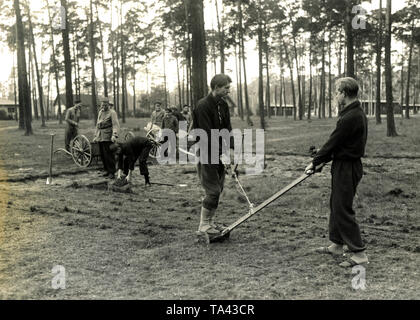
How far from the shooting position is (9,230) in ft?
20.4

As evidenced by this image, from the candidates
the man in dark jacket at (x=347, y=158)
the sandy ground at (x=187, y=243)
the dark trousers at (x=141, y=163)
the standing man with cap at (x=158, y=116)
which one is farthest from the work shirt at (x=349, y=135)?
the standing man with cap at (x=158, y=116)

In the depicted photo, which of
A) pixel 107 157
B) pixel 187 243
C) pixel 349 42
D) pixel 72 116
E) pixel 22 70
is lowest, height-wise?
pixel 187 243

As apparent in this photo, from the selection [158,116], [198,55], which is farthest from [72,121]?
[198,55]

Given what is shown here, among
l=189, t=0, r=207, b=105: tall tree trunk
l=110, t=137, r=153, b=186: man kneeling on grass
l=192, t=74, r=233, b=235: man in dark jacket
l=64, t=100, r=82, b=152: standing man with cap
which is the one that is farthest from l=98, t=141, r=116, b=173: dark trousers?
l=192, t=74, r=233, b=235: man in dark jacket

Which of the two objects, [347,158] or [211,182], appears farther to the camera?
[211,182]

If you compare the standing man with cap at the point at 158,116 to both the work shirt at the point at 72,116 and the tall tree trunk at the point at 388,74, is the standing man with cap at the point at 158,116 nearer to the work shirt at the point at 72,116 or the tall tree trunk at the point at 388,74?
the work shirt at the point at 72,116

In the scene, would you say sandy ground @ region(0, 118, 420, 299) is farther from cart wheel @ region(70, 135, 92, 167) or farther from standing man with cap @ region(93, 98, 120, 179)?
cart wheel @ region(70, 135, 92, 167)

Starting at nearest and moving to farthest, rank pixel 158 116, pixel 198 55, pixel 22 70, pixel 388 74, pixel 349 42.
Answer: pixel 198 55 < pixel 158 116 < pixel 388 74 < pixel 349 42 < pixel 22 70

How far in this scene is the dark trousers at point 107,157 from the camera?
1134 centimetres

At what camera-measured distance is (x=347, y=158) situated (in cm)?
471

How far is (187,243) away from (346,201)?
6.76 feet

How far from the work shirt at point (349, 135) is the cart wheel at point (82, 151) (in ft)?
32.0

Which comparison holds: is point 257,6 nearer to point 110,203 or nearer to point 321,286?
point 110,203
